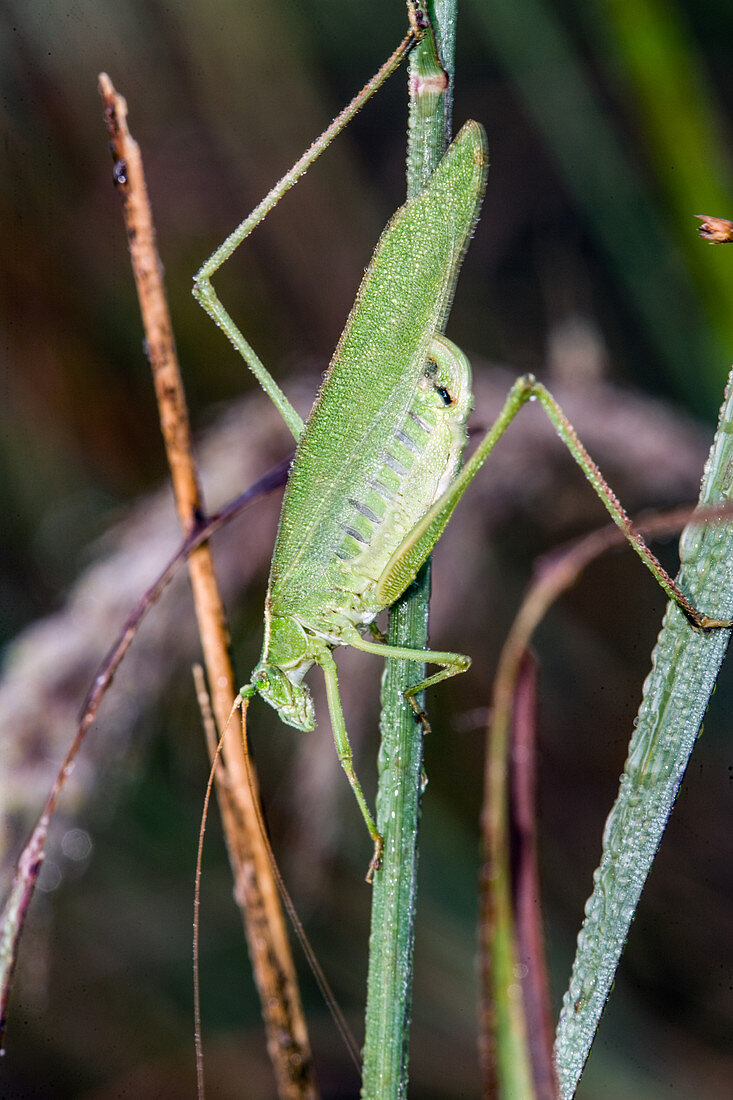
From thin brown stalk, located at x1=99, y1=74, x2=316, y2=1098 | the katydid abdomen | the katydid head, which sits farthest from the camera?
the katydid head

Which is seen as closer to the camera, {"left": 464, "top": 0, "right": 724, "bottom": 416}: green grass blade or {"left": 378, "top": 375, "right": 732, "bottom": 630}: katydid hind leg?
{"left": 378, "top": 375, "right": 732, "bottom": 630}: katydid hind leg

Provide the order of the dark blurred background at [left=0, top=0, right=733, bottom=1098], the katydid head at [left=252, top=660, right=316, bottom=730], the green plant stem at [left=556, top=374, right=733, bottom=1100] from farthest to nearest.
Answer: the dark blurred background at [left=0, top=0, right=733, bottom=1098] < the katydid head at [left=252, top=660, right=316, bottom=730] < the green plant stem at [left=556, top=374, right=733, bottom=1100]

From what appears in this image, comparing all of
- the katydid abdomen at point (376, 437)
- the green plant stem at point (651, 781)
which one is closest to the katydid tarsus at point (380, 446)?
the katydid abdomen at point (376, 437)

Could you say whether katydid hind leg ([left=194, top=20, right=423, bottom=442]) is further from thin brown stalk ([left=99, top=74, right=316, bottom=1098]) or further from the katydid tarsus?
thin brown stalk ([left=99, top=74, right=316, bottom=1098])

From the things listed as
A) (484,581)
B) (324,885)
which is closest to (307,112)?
(484,581)

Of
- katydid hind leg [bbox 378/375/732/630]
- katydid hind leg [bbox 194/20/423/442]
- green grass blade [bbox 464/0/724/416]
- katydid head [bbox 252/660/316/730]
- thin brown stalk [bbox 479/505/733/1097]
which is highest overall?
green grass blade [bbox 464/0/724/416]

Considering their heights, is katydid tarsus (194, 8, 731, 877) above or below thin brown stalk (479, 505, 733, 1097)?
above

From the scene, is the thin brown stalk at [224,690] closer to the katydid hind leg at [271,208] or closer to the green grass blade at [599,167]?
the katydid hind leg at [271,208]

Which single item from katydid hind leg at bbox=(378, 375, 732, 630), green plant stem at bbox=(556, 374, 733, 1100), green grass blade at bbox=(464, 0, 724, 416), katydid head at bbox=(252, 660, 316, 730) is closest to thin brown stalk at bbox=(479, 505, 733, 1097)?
green plant stem at bbox=(556, 374, 733, 1100)

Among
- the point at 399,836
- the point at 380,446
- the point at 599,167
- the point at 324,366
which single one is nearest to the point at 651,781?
the point at 399,836
